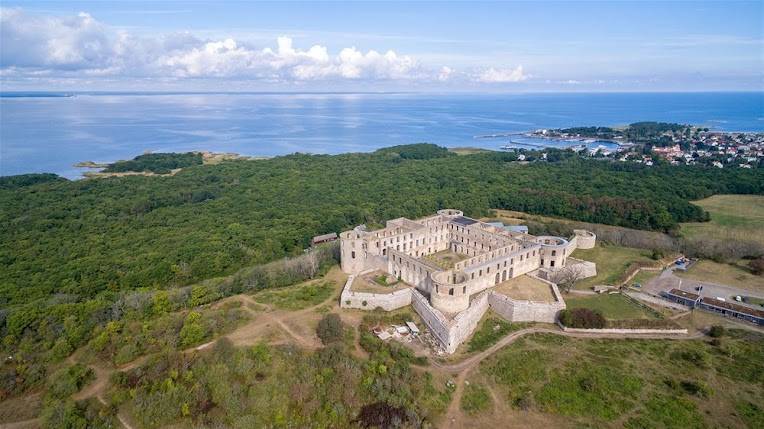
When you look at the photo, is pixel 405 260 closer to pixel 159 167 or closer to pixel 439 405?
pixel 439 405

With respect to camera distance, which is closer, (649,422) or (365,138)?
(649,422)

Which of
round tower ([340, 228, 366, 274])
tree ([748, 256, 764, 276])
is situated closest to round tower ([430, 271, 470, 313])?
round tower ([340, 228, 366, 274])

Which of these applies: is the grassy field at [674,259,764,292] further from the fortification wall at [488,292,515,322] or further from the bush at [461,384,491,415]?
the bush at [461,384,491,415]

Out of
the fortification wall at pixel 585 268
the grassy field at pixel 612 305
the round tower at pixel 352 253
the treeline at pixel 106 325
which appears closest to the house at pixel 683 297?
the grassy field at pixel 612 305

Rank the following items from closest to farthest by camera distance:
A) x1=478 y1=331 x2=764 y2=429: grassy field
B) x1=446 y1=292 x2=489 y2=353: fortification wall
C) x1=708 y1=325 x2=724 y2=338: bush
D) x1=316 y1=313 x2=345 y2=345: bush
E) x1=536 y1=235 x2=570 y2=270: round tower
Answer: x1=478 y1=331 x2=764 y2=429: grassy field, x1=446 y1=292 x2=489 y2=353: fortification wall, x1=316 y1=313 x2=345 y2=345: bush, x1=708 y1=325 x2=724 y2=338: bush, x1=536 y1=235 x2=570 y2=270: round tower

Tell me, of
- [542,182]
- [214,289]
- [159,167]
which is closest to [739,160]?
[542,182]

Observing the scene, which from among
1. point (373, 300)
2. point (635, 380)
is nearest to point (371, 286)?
point (373, 300)

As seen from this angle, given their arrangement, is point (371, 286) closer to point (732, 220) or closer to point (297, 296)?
point (297, 296)
